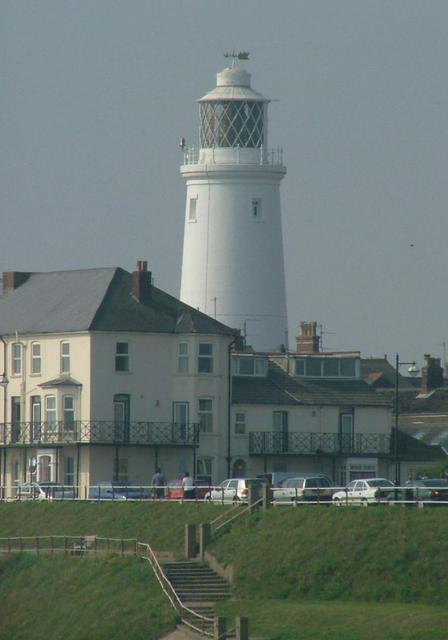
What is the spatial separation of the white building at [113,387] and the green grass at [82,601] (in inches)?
630

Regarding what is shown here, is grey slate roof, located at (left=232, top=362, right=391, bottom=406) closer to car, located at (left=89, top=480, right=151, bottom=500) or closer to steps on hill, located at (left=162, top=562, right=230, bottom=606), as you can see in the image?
car, located at (left=89, top=480, right=151, bottom=500)

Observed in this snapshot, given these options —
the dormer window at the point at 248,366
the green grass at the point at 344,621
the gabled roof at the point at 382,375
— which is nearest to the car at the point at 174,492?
the dormer window at the point at 248,366

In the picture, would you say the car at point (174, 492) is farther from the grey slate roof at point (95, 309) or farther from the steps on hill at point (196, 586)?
the grey slate roof at point (95, 309)

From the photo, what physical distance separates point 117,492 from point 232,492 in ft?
16.2

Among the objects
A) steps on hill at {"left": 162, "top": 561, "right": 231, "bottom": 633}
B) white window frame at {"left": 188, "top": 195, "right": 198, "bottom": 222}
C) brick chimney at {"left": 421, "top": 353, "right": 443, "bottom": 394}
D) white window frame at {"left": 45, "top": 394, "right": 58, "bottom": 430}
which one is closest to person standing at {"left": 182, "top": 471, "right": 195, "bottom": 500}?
steps on hill at {"left": 162, "top": 561, "right": 231, "bottom": 633}

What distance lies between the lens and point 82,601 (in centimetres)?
6300

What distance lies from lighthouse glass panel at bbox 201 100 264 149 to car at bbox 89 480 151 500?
3036 centimetres

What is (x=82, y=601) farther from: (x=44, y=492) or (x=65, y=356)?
(x=65, y=356)

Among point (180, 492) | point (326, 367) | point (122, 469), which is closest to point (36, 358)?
point (122, 469)

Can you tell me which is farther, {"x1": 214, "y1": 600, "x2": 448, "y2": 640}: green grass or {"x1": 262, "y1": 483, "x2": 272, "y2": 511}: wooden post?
{"x1": 262, "y1": 483, "x2": 272, "y2": 511}: wooden post

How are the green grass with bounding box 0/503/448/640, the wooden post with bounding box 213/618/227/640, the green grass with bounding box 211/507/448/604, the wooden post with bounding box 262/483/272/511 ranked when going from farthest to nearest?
the wooden post with bounding box 262/483/272/511 < the green grass with bounding box 211/507/448/604 < the green grass with bounding box 0/503/448/640 < the wooden post with bounding box 213/618/227/640

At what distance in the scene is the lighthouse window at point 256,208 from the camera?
106938mm

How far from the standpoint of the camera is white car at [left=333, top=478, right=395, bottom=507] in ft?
214

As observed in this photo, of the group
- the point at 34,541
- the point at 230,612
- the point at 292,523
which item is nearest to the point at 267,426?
the point at 34,541
